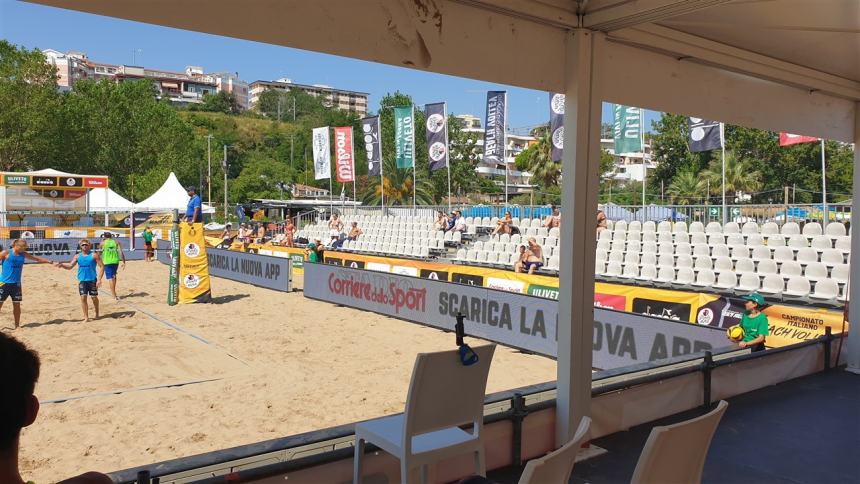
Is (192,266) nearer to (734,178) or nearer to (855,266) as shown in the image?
(855,266)

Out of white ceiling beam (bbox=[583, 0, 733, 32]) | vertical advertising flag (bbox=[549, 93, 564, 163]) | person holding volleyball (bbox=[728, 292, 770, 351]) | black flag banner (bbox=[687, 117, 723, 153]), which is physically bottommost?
person holding volleyball (bbox=[728, 292, 770, 351])

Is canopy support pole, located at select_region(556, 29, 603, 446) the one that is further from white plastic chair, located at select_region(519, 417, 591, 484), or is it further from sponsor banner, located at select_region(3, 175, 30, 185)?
sponsor banner, located at select_region(3, 175, 30, 185)

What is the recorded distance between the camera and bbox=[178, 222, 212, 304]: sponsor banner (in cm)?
1467

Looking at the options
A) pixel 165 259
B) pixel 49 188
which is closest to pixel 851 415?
pixel 165 259

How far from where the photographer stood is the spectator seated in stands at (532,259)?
1327cm

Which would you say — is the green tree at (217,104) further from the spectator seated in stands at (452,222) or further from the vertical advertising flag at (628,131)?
the vertical advertising flag at (628,131)

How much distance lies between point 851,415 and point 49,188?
37.2m

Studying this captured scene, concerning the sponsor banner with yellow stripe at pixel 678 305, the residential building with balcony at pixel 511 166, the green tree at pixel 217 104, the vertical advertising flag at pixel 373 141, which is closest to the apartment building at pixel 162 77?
the green tree at pixel 217 104

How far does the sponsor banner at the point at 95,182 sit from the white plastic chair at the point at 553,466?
35.5 metres

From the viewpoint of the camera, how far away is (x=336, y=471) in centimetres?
313

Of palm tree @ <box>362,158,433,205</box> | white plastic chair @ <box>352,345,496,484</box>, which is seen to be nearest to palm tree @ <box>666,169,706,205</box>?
palm tree @ <box>362,158,433,205</box>

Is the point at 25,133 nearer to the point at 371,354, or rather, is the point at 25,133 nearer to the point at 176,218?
the point at 176,218

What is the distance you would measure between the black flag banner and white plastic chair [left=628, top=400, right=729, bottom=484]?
14412mm

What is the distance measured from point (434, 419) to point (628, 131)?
15972mm
